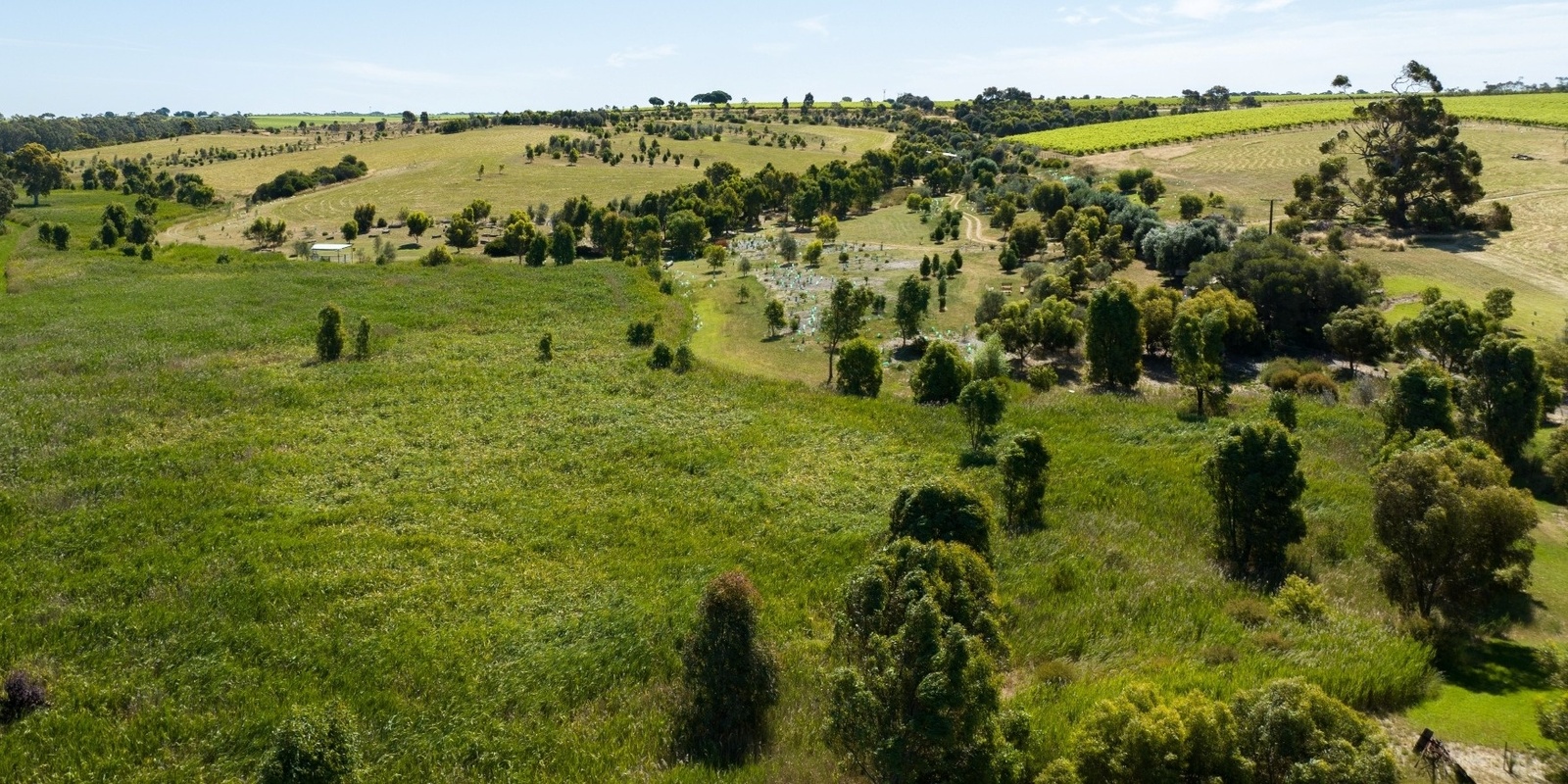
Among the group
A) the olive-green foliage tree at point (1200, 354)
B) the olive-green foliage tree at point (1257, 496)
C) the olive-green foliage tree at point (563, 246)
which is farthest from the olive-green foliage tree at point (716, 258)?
the olive-green foliage tree at point (1257, 496)

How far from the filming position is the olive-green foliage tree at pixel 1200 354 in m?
41.0

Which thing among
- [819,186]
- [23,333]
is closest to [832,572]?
[23,333]

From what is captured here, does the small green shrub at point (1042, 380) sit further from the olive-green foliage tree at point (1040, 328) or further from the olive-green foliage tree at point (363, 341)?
the olive-green foliage tree at point (363, 341)

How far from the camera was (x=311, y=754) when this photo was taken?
14516mm

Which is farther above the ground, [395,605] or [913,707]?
[913,707]

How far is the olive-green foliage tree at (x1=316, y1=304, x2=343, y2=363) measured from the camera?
5241 centimetres

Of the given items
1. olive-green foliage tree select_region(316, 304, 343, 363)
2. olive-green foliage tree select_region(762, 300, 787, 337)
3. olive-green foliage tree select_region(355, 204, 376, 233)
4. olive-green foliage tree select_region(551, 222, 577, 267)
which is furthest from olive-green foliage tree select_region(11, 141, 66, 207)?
olive-green foliage tree select_region(762, 300, 787, 337)

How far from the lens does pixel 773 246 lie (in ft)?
360

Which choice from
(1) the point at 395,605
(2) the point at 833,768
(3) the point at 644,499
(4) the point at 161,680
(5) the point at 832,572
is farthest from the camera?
(3) the point at 644,499

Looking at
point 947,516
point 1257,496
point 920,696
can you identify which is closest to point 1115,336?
point 1257,496

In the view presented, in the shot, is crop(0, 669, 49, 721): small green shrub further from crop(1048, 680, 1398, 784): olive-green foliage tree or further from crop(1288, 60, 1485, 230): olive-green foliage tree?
crop(1288, 60, 1485, 230): olive-green foliage tree

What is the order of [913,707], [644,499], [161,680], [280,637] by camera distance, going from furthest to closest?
[644,499], [280,637], [161,680], [913,707]

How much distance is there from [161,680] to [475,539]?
1043 cm

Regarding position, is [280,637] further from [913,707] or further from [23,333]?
[23,333]
